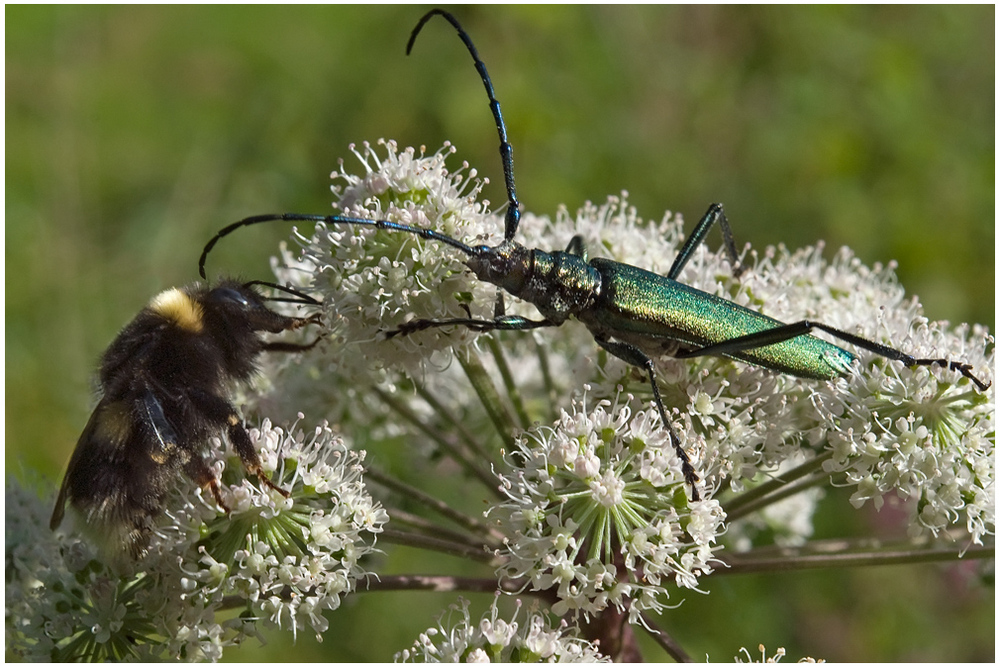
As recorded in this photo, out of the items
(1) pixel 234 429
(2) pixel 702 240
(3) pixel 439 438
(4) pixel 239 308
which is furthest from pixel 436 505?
(2) pixel 702 240

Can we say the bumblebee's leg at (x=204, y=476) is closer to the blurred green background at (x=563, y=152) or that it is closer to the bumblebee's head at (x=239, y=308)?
the bumblebee's head at (x=239, y=308)

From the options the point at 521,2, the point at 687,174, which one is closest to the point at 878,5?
the point at 687,174

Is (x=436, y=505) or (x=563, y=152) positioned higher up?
(x=563, y=152)

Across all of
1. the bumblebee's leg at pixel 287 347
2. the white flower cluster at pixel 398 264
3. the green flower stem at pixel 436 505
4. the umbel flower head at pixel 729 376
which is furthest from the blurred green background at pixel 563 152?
the white flower cluster at pixel 398 264

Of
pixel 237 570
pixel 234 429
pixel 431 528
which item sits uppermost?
pixel 431 528

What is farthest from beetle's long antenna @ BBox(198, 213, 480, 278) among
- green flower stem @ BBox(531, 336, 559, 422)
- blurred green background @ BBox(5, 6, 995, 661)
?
blurred green background @ BBox(5, 6, 995, 661)

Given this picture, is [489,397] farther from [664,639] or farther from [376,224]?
[664,639]

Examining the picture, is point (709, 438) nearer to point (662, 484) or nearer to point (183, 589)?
point (662, 484)
